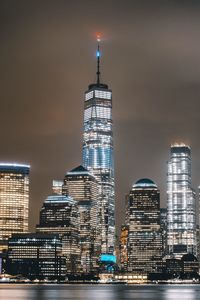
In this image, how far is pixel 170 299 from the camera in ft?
637

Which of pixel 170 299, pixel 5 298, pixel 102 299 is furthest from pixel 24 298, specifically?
pixel 170 299

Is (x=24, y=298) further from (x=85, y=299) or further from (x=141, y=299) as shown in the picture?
(x=141, y=299)

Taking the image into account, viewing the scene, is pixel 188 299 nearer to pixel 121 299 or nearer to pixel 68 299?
pixel 121 299

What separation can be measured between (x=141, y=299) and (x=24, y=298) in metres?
29.2

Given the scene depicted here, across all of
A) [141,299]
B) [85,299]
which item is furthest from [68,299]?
[141,299]

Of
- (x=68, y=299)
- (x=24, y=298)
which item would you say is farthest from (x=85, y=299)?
(x=24, y=298)

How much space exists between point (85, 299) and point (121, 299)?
34.9 feet

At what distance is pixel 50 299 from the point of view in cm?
18888

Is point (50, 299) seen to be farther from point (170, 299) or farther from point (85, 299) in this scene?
point (170, 299)

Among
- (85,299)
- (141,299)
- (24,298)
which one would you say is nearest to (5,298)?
(24,298)

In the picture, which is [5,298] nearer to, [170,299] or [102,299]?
[102,299]

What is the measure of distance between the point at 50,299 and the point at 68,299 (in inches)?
175

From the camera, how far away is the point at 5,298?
191 metres

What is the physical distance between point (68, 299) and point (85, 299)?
425cm
